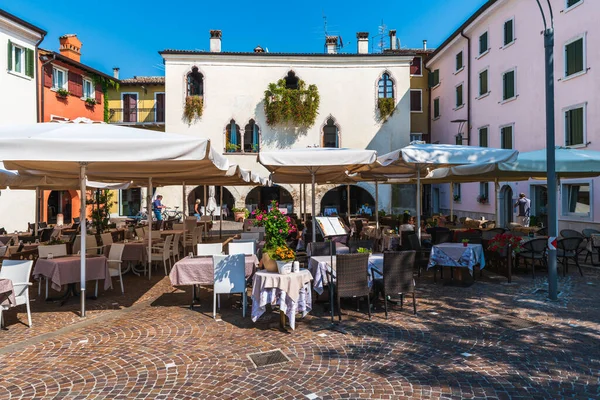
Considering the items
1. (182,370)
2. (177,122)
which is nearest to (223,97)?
(177,122)

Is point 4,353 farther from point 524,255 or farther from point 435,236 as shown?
point 524,255

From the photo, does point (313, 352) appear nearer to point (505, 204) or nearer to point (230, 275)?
point (230, 275)

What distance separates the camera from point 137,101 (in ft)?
88.6

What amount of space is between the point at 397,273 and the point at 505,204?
15610 millimetres

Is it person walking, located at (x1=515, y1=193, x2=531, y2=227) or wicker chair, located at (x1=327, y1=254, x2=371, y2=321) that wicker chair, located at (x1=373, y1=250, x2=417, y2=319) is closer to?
wicker chair, located at (x1=327, y1=254, x2=371, y2=321)

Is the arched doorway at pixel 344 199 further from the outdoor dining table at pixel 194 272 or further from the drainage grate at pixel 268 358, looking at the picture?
the drainage grate at pixel 268 358

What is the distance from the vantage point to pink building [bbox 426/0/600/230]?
13.6 metres

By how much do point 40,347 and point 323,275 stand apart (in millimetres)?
3710


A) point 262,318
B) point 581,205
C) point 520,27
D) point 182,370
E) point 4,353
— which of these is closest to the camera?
point 182,370

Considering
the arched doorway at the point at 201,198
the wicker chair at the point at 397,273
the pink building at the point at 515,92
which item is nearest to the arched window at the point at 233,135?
the arched doorway at the point at 201,198

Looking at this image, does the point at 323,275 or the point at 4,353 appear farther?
the point at 323,275

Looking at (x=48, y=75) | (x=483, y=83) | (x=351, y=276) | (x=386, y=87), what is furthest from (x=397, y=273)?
(x=48, y=75)

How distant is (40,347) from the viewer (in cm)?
466

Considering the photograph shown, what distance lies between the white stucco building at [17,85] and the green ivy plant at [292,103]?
1139 centimetres
